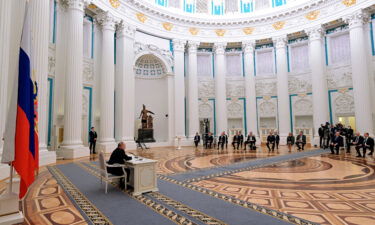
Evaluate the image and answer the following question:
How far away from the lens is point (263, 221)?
2.75 m

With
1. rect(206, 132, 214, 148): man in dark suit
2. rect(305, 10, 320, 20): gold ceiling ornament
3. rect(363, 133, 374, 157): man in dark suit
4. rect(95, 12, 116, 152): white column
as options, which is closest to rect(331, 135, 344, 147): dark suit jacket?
rect(363, 133, 374, 157): man in dark suit

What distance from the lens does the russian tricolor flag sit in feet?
7.52

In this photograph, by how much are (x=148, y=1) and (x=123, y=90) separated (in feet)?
21.8

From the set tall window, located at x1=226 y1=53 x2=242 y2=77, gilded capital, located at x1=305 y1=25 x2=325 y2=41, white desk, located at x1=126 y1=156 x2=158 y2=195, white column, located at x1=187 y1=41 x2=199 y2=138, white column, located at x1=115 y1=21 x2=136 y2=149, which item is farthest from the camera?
tall window, located at x1=226 y1=53 x2=242 y2=77

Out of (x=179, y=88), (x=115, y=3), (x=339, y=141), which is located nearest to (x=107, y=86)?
(x=115, y=3)

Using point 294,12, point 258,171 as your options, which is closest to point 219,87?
point 294,12

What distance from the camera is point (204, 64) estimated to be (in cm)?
1775

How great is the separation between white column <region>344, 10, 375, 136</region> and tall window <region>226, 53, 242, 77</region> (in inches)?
294

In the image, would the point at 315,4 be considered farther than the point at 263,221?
Yes

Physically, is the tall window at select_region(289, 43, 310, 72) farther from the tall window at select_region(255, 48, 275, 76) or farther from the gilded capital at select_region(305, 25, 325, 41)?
the tall window at select_region(255, 48, 275, 76)

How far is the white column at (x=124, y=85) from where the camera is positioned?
489 inches

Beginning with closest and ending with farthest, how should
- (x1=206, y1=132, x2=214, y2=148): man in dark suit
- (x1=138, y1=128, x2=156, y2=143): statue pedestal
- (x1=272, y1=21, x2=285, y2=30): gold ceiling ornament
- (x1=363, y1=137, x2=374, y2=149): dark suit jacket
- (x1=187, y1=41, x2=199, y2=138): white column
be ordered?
(x1=363, y1=137, x2=374, y2=149): dark suit jacket, (x1=206, y1=132, x2=214, y2=148): man in dark suit, (x1=138, y1=128, x2=156, y2=143): statue pedestal, (x1=272, y1=21, x2=285, y2=30): gold ceiling ornament, (x1=187, y1=41, x2=199, y2=138): white column

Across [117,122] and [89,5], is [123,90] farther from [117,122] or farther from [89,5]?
[89,5]

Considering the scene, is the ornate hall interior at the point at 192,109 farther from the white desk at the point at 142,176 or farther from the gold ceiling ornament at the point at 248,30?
the gold ceiling ornament at the point at 248,30
